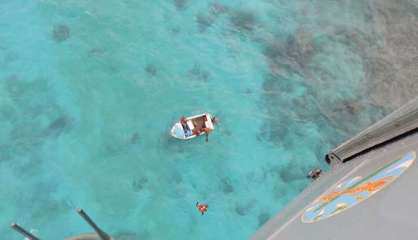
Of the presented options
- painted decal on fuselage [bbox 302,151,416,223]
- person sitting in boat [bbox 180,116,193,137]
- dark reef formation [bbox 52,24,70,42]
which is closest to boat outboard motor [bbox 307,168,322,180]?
person sitting in boat [bbox 180,116,193,137]

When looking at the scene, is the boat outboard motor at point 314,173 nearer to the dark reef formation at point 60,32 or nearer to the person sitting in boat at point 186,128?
the person sitting in boat at point 186,128

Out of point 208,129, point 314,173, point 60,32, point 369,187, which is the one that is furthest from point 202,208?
point 369,187

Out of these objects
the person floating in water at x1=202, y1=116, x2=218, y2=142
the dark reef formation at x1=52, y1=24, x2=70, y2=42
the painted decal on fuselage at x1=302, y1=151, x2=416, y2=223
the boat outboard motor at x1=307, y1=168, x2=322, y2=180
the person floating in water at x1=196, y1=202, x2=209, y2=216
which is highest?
the dark reef formation at x1=52, y1=24, x2=70, y2=42

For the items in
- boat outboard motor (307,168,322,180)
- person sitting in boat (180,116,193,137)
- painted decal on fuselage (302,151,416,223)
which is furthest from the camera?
person sitting in boat (180,116,193,137)

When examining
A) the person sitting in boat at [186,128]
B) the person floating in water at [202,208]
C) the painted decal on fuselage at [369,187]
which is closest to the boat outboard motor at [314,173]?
the person floating in water at [202,208]

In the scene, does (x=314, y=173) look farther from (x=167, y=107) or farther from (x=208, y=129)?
(x=167, y=107)

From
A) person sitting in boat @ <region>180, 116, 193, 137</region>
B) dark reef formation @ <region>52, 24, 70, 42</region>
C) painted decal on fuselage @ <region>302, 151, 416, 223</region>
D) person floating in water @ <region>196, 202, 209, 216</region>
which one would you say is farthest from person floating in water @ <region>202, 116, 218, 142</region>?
painted decal on fuselage @ <region>302, 151, 416, 223</region>

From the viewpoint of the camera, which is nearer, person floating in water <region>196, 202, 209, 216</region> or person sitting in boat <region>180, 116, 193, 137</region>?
person floating in water <region>196, 202, 209, 216</region>

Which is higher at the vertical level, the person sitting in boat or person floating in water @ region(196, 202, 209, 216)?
the person sitting in boat

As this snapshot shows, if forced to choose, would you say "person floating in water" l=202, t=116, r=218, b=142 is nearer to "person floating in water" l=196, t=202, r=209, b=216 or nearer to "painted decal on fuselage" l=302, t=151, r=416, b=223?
"person floating in water" l=196, t=202, r=209, b=216

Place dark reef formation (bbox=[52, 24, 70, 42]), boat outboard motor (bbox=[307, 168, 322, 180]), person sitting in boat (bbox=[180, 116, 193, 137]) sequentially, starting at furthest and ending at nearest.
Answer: dark reef formation (bbox=[52, 24, 70, 42]), person sitting in boat (bbox=[180, 116, 193, 137]), boat outboard motor (bbox=[307, 168, 322, 180])
